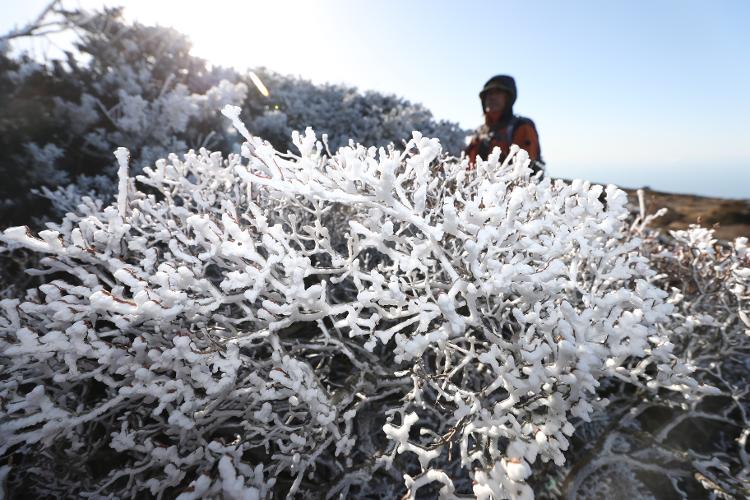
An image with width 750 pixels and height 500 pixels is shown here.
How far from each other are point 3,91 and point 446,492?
711 centimetres

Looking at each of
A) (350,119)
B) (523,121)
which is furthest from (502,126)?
(350,119)

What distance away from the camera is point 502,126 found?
5.28 meters

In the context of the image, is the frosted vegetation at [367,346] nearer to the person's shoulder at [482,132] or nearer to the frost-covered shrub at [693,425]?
the frost-covered shrub at [693,425]

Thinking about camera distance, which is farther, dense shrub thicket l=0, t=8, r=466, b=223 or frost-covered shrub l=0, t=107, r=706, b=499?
dense shrub thicket l=0, t=8, r=466, b=223

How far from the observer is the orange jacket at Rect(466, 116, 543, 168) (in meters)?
4.94

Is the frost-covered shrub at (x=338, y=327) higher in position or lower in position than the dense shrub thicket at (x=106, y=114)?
lower

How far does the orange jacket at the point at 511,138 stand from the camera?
16.2ft

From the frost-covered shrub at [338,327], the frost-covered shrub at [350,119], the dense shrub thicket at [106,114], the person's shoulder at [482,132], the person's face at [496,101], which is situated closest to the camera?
the frost-covered shrub at [338,327]

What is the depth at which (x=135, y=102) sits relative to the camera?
4.95 m

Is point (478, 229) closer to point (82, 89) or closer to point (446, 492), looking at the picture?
point (446, 492)

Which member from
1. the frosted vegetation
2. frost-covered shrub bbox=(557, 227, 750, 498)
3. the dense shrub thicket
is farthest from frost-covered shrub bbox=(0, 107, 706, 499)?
the dense shrub thicket

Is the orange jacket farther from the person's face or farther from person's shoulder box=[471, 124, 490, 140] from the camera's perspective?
the person's face

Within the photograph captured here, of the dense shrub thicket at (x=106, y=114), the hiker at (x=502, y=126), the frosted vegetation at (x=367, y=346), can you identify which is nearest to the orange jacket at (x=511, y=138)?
the hiker at (x=502, y=126)

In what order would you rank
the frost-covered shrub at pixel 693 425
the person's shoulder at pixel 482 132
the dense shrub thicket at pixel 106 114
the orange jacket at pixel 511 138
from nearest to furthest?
the frost-covered shrub at pixel 693 425, the dense shrub thicket at pixel 106 114, the orange jacket at pixel 511 138, the person's shoulder at pixel 482 132
